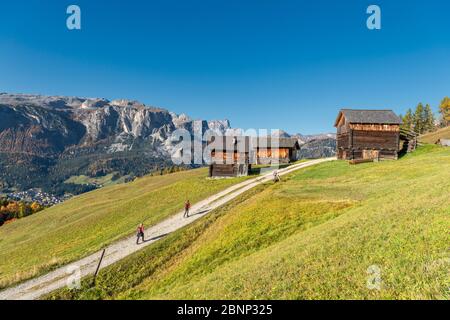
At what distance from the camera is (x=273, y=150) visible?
77.8 metres

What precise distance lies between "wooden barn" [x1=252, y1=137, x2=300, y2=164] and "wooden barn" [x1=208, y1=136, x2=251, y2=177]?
1287cm

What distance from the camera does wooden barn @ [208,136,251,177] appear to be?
186 feet

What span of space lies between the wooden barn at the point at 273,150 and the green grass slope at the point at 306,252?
42.0 meters

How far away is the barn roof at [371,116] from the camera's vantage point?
52.3 meters

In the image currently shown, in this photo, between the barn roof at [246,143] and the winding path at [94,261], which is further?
the barn roof at [246,143]

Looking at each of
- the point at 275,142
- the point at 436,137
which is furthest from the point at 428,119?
the point at 275,142

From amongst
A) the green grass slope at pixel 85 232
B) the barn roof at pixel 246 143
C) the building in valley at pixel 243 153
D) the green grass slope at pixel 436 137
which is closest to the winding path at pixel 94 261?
the green grass slope at pixel 85 232

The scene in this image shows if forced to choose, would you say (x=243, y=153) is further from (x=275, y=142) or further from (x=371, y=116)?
(x=371, y=116)

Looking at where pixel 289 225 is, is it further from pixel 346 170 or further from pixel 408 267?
pixel 346 170

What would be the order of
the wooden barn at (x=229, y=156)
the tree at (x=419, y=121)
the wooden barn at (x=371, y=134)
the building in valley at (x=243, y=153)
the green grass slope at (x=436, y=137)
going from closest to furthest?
the wooden barn at (x=371, y=134) → the wooden barn at (x=229, y=156) → the building in valley at (x=243, y=153) → the green grass slope at (x=436, y=137) → the tree at (x=419, y=121)

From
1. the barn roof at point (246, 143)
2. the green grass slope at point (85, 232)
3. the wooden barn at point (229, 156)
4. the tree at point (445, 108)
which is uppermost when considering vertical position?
the tree at point (445, 108)

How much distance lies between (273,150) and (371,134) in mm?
29456

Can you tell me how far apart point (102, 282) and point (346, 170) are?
39.8 metres

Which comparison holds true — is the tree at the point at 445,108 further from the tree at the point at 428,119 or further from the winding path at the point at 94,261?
the winding path at the point at 94,261
